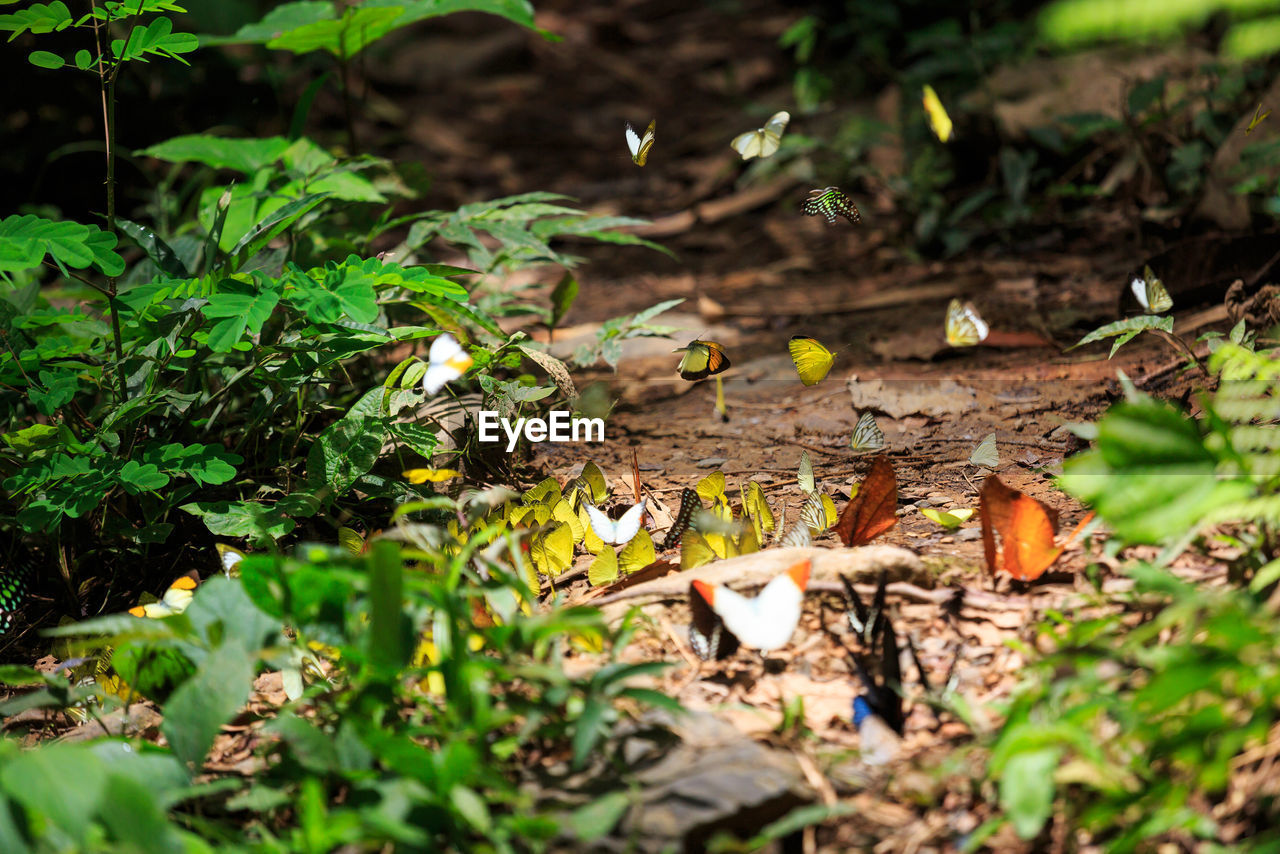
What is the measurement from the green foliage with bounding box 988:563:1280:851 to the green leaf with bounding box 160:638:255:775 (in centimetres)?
85

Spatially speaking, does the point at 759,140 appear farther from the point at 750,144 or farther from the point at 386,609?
the point at 386,609

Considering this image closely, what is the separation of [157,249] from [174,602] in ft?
→ 2.60

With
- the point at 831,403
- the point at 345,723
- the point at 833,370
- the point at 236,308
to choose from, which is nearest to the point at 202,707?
the point at 345,723

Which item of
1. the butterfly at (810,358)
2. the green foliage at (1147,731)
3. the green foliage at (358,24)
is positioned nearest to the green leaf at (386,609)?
the green foliage at (1147,731)

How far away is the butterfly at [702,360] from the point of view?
1.76 m

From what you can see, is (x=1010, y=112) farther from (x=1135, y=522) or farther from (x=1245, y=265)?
(x=1135, y=522)

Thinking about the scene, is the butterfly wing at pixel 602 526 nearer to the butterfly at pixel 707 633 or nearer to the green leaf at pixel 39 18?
the butterfly at pixel 707 633

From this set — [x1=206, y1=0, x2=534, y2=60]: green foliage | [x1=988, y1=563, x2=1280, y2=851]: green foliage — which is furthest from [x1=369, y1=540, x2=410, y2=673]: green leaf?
[x1=206, y1=0, x2=534, y2=60]: green foliage

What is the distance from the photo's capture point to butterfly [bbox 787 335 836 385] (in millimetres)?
1773

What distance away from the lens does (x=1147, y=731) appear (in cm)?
91

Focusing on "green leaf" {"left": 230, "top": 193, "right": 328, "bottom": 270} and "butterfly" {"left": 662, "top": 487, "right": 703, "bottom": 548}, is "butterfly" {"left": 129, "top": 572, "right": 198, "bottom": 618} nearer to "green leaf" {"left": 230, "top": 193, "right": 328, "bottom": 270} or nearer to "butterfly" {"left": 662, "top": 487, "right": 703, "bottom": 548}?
"green leaf" {"left": 230, "top": 193, "right": 328, "bottom": 270}

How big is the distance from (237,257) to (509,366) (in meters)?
0.61

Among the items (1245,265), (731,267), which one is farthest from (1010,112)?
(1245,265)

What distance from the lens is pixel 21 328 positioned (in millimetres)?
1916
